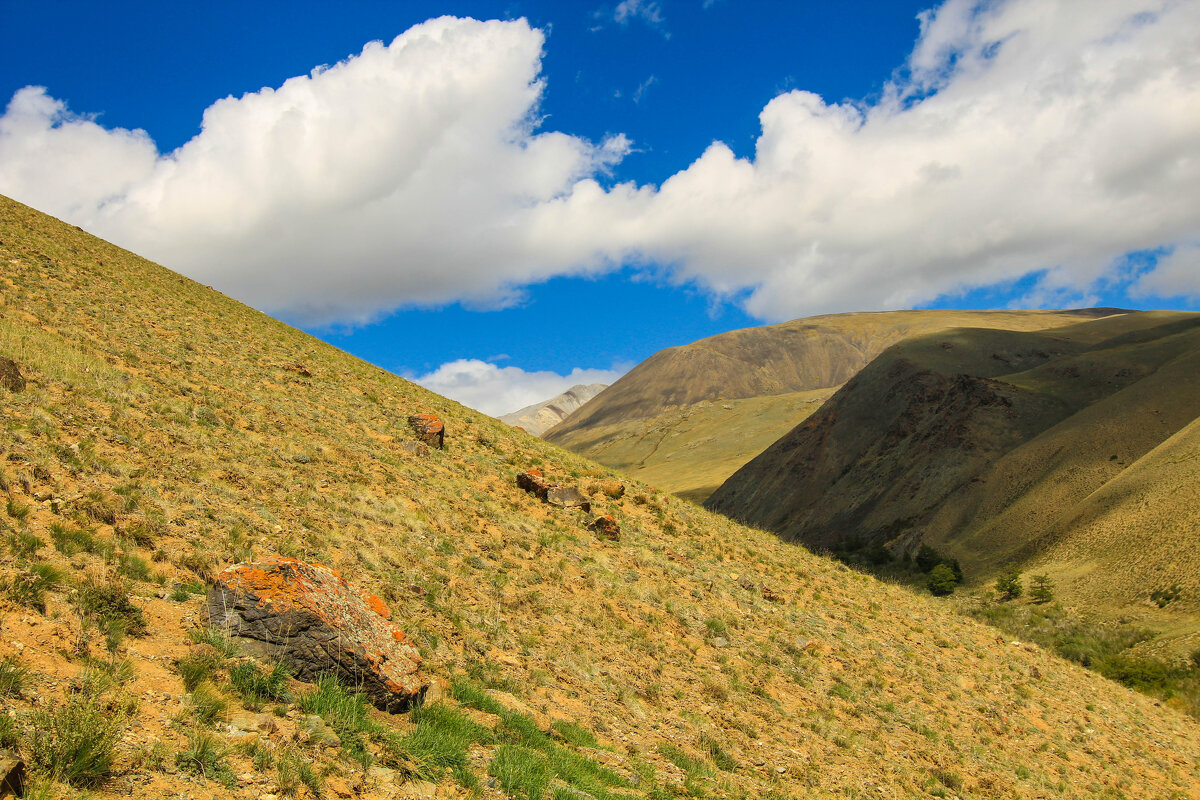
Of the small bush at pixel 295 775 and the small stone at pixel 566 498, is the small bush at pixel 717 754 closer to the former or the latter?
the small bush at pixel 295 775

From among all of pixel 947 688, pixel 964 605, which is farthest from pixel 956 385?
pixel 947 688

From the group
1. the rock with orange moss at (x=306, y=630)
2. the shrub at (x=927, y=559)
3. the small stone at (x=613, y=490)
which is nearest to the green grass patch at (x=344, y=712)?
the rock with orange moss at (x=306, y=630)

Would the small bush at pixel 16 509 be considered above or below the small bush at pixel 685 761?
above

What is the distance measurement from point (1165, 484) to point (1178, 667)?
16.1 m

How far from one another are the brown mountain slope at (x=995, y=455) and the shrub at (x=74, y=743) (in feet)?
132

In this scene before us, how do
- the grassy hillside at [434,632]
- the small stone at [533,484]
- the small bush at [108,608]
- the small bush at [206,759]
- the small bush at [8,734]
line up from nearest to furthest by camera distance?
the small bush at [8,734] < the small bush at [206,759] < the grassy hillside at [434,632] < the small bush at [108,608] < the small stone at [533,484]

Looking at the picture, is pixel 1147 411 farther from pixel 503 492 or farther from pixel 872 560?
pixel 503 492

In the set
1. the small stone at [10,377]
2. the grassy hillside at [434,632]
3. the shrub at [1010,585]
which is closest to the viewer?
the grassy hillside at [434,632]

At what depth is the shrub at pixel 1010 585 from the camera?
36125 millimetres

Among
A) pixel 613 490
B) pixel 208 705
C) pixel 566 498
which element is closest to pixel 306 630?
pixel 208 705

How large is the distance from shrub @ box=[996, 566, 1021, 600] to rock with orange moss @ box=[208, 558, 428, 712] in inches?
1566

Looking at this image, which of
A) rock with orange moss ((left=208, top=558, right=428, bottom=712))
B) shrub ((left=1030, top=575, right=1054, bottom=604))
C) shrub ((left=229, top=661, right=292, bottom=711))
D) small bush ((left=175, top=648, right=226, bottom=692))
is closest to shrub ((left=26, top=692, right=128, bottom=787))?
small bush ((left=175, top=648, right=226, bottom=692))

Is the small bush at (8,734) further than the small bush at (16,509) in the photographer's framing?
No

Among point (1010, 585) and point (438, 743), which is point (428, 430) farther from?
point (1010, 585)
